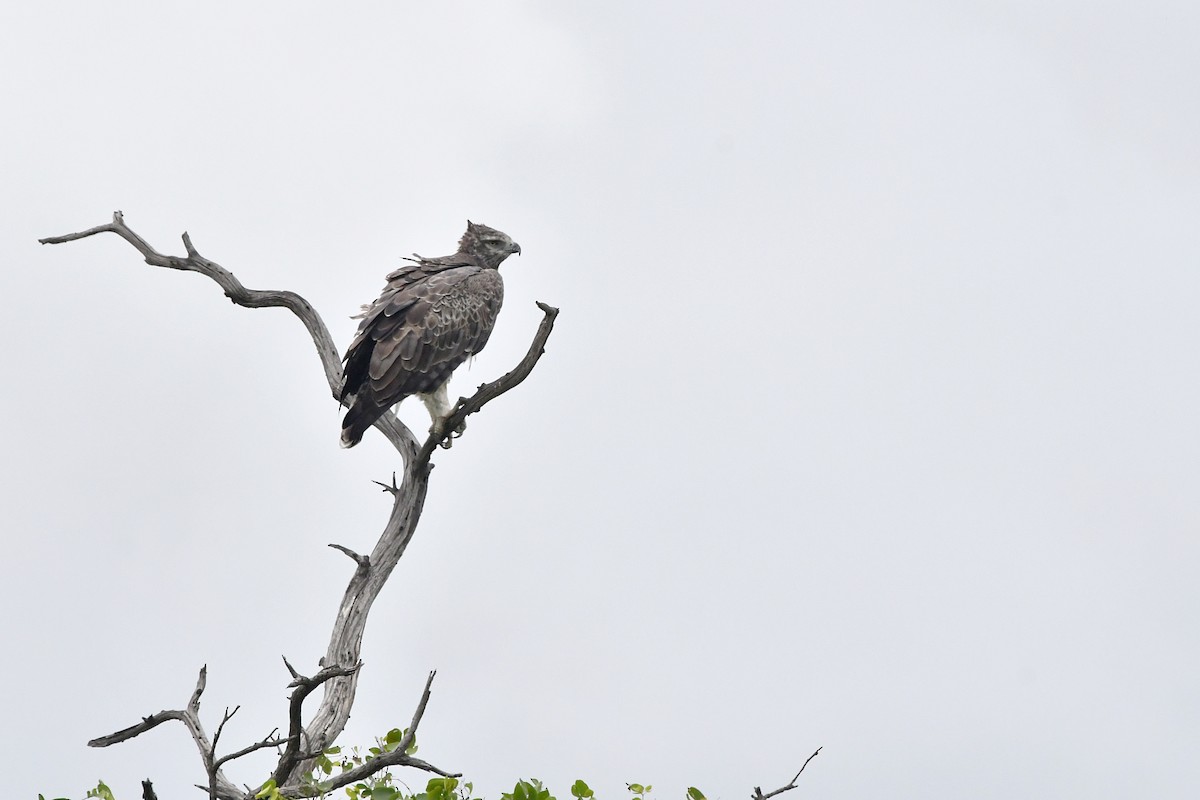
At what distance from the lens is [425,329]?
13.7m

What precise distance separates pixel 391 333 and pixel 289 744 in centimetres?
541

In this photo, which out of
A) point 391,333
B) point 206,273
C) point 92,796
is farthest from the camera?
point 391,333

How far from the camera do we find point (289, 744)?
8.59m

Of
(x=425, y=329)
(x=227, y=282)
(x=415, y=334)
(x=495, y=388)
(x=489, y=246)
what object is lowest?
(x=495, y=388)

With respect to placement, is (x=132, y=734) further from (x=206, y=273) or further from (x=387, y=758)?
(x=206, y=273)

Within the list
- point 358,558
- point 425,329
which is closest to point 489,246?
point 425,329

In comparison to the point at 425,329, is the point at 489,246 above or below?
above

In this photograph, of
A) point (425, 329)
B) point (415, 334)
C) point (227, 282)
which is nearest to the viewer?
point (227, 282)

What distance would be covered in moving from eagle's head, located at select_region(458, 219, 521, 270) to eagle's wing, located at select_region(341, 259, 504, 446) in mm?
238

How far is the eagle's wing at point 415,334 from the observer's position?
12438 mm

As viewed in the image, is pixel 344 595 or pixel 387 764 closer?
pixel 387 764

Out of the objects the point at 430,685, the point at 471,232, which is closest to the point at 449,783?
the point at 430,685

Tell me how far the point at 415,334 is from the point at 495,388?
110 inches

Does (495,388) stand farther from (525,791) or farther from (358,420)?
(525,791)
